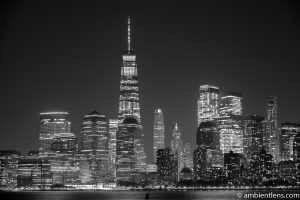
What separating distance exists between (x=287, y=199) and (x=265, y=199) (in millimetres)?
6043

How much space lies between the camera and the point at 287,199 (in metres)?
199

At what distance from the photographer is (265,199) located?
199625 mm
